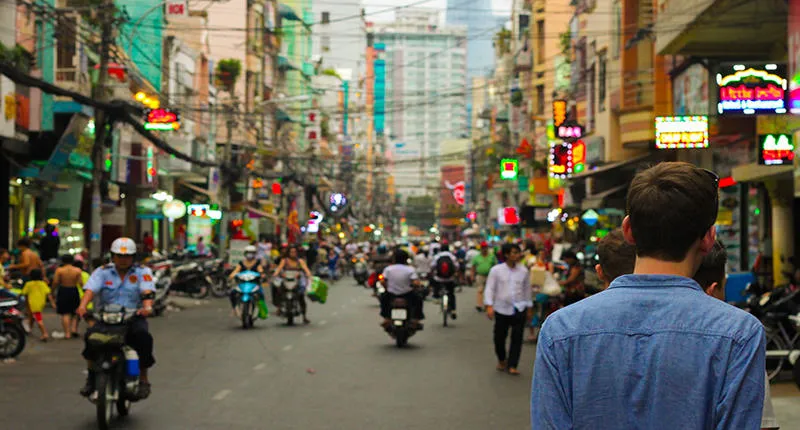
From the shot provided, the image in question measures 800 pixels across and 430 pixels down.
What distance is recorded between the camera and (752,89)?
20.1 m

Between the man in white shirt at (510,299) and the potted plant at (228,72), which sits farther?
the potted plant at (228,72)

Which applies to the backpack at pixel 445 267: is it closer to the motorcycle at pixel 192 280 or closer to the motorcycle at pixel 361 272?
the motorcycle at pixel 192 280

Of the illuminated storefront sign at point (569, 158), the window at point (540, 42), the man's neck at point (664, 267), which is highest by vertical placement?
the window at point (540, 42)

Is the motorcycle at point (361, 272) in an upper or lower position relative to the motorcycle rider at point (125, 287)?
lower

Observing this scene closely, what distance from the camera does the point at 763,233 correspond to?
88.9 feet

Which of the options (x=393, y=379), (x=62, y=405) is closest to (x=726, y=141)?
(x=393, y=379)

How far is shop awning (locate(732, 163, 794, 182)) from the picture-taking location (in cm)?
2231

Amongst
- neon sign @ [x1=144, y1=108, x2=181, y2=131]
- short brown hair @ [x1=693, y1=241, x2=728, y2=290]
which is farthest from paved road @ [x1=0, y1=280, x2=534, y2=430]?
neon sign @ [x1=144, y1=108, x2=181, y2=131]

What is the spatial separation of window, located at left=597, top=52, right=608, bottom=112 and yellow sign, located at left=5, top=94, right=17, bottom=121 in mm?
18799

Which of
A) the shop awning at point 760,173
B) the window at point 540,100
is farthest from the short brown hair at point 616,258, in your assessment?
the window at point 540,100

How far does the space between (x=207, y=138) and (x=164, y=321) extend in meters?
38.4

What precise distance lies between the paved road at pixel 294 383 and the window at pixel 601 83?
18.4 meters

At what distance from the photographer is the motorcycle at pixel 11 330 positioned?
662 inches

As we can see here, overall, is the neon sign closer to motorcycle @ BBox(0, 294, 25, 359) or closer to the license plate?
the license plate
